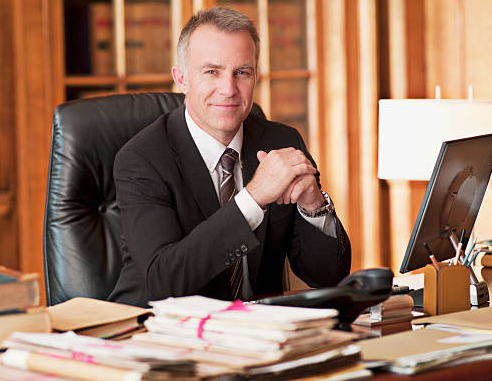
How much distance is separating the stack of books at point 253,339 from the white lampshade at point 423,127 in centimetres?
163

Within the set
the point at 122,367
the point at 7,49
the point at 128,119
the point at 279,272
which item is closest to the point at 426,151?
the point at 279,272

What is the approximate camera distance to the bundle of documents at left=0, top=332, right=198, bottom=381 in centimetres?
94

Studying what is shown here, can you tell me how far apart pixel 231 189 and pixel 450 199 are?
0.59 m

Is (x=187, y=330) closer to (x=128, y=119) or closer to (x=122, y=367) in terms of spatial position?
(x=122, y=367)

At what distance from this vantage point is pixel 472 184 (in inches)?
69.3

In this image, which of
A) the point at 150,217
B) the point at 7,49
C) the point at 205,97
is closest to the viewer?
the point at 150,217

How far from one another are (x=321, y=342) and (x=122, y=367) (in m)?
0.25

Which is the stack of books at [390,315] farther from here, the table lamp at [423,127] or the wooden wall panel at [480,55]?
the wooden wall panel at [480,55]

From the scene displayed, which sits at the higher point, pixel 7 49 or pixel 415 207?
pixel 7 49

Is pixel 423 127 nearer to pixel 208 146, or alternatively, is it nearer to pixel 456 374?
pixel 208 146

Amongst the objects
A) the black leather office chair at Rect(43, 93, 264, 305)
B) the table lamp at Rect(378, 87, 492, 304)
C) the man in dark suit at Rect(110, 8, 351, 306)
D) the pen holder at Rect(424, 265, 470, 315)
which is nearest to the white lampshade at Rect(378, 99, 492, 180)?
the table lamp at Rect(378, 87, 492, 304)

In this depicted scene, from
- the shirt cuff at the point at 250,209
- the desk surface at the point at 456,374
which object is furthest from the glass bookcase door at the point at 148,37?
the desk surface at the point at 456,374

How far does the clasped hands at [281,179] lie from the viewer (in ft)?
5.85

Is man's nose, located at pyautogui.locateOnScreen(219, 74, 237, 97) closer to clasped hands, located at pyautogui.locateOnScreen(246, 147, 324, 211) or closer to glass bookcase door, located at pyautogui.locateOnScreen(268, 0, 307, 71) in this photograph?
clasped hands, located at pyautogui.locateOnScreen(246, 147, 324, 211)
